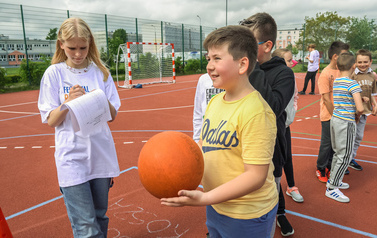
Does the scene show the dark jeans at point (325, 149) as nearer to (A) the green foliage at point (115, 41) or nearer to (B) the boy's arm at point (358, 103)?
(B) the boy's arm at point (358, 103)

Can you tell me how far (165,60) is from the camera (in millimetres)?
21734

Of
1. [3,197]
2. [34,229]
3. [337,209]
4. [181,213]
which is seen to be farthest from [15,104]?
[337,209]

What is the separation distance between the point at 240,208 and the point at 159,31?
26.2 meters

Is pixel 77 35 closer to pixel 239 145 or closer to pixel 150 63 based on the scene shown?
pixel 239 145

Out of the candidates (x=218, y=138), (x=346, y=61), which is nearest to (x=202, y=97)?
(x=218, y=138)

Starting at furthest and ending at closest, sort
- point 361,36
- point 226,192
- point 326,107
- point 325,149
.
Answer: point 361,36, point 325,149, point 326,107, point 226,192

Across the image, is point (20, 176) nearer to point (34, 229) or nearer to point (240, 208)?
point (34, 229)

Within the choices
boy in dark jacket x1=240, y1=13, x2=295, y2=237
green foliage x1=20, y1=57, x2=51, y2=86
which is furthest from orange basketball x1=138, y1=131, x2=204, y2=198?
green foliage x1=20, y1=57, x2=51, y2=86

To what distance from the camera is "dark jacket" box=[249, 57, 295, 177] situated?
1.92 m

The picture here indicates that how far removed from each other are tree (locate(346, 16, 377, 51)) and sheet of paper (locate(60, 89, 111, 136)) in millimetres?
35451

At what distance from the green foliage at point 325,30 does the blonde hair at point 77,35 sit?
37.5 meters

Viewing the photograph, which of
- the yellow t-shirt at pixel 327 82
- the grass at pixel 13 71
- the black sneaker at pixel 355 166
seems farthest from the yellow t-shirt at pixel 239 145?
the grass at pixel 13 71

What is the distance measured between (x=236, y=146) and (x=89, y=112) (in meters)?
1.15

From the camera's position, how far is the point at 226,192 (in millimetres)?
1426
